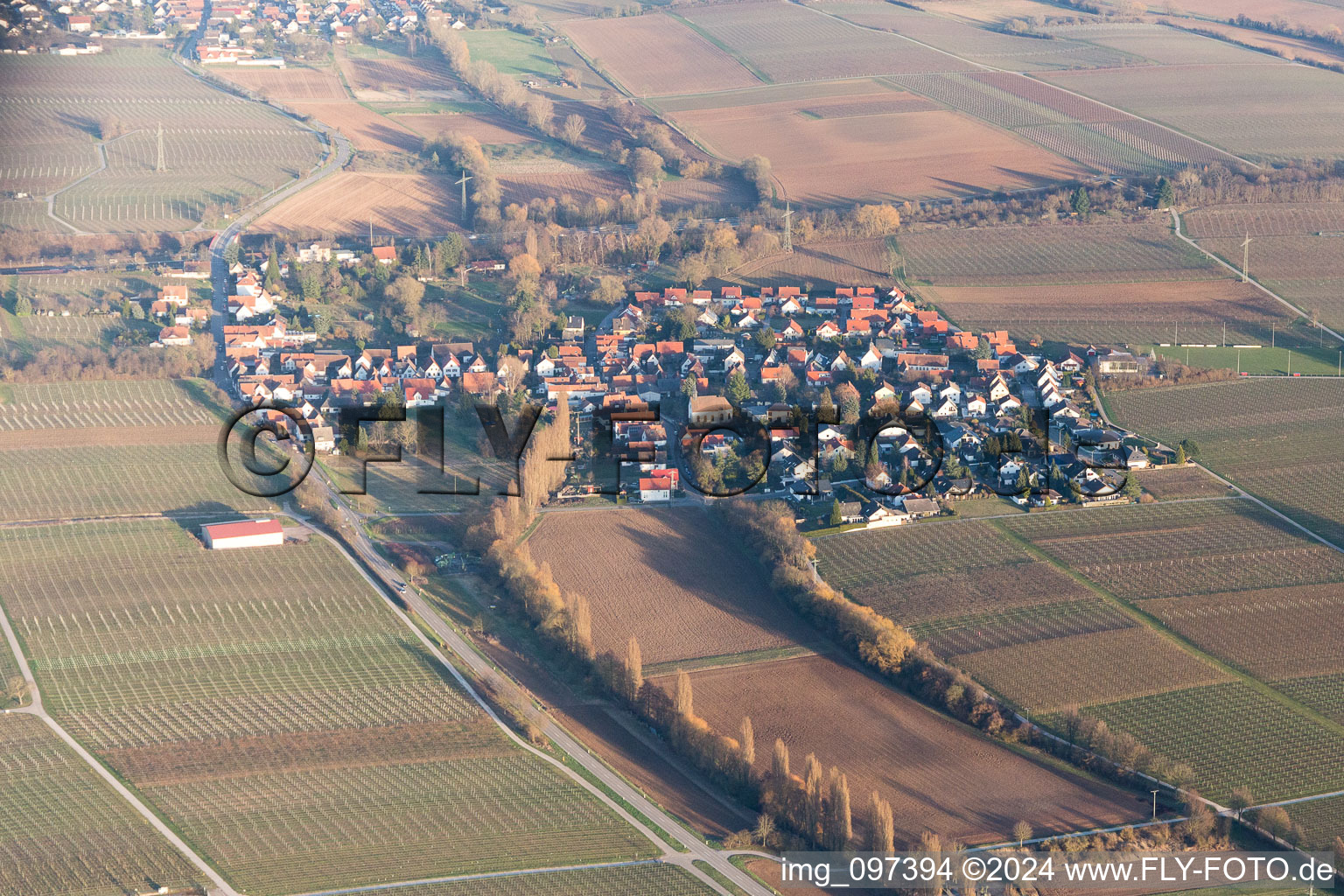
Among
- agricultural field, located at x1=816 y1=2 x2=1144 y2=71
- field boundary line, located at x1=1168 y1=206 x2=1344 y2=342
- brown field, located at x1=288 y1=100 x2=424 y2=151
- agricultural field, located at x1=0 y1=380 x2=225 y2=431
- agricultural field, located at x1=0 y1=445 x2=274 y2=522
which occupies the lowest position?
agricultural field, located at x1=0 y1=445 x2=274 y2=522

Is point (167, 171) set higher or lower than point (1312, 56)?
lower

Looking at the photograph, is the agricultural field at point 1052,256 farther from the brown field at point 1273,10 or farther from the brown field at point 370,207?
the brown field at point 1273,10

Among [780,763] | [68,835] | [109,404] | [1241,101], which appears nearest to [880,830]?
[780,763]

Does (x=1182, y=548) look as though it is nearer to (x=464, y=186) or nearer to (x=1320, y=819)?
(x=1320, y=819)

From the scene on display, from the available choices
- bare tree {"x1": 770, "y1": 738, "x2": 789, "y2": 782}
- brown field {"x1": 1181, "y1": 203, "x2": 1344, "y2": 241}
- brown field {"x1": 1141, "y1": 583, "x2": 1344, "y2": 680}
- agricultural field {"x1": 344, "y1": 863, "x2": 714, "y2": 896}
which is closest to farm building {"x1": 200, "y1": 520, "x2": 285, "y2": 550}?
agricultural field {"x1": 344, "y1": 863, "x2": 714, "y2": 896}

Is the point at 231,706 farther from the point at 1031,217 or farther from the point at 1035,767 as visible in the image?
the point at 1031,217

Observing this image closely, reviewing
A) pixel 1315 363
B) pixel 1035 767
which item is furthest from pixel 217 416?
pixel 1315 363

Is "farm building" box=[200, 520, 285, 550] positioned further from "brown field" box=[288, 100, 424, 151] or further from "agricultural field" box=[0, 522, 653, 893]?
"brown field" box=[288, 100, 424, 151]

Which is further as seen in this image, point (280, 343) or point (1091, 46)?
point (1091, 46)
